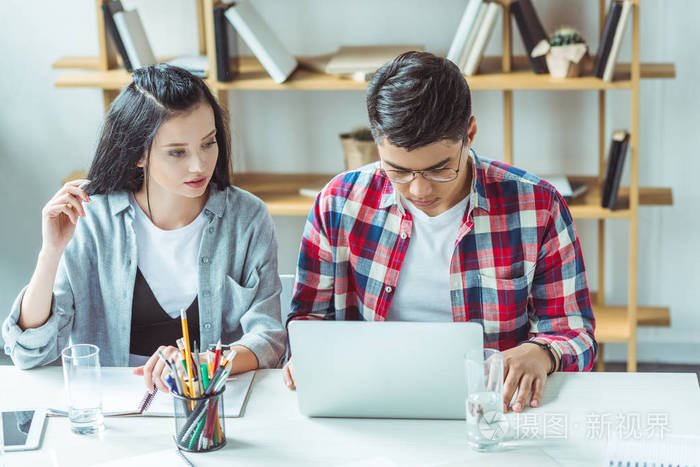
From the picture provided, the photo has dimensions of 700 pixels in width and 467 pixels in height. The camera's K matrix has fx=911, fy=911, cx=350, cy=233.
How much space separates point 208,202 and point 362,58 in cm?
108

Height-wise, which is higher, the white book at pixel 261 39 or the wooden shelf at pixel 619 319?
the white book at pixel 261 39

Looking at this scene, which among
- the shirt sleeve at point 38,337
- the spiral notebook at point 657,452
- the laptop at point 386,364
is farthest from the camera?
the shirt sleeve at point 38,337

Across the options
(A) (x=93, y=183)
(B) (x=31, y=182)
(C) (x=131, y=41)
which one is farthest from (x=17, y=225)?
(A) (x=93, y=183)

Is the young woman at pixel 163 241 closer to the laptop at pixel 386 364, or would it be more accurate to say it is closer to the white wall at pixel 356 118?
the laptop at pixel 386 364

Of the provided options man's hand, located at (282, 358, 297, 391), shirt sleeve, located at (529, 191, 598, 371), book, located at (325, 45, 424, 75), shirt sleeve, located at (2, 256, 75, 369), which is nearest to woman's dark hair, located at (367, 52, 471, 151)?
shirt sleeve, located at (529, 191, 598, 371)

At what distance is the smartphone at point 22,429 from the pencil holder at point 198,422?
23 centimetres

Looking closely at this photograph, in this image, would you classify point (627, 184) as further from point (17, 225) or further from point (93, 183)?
point (17, 225)

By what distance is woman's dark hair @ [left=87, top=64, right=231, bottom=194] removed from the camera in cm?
176

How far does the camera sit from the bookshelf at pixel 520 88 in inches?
104

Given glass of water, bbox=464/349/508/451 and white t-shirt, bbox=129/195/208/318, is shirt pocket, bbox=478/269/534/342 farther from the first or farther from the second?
white t-shirt, bbox=129/195/208/318

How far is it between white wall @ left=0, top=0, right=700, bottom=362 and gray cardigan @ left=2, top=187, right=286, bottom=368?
4.15ft

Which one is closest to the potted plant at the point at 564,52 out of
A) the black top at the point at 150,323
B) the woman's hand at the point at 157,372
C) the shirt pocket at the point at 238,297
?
the shirt pocket at the point at 238,297

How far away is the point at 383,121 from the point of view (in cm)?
150

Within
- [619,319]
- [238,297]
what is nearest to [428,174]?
[238,297]
